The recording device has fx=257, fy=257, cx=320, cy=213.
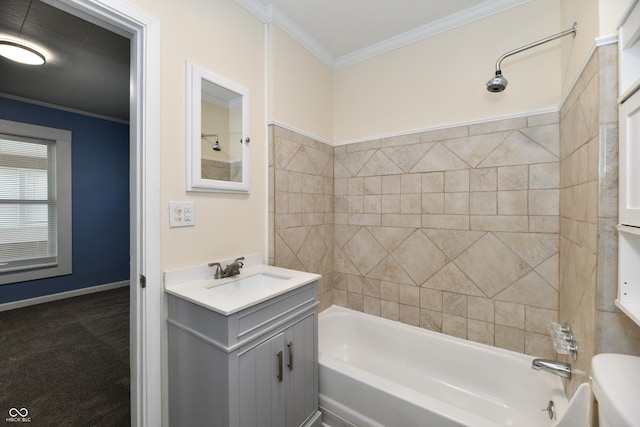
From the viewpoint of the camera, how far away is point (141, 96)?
122cm

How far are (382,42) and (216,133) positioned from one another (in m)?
1.57

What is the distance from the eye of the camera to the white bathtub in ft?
4.03

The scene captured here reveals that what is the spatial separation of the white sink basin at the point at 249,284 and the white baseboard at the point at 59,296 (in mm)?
3600

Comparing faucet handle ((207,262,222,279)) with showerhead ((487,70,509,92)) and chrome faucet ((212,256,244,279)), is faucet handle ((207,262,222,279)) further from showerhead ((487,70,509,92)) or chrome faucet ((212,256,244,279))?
showerhead ((487,70,509,92))

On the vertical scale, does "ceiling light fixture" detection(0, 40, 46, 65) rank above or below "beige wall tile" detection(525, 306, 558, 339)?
above

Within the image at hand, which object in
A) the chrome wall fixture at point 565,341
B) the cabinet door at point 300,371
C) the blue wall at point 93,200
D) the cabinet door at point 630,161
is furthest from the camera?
the blue wall at point 93,200

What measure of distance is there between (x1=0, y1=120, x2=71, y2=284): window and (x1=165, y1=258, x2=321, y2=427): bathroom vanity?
343 centimetres

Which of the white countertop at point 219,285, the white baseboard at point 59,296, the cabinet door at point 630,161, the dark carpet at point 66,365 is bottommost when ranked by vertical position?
the dark carpet at point 66,365

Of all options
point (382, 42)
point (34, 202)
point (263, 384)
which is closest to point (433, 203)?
point (382, 42)

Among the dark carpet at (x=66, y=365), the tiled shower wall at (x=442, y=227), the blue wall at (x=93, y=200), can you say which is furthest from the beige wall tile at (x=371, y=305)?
the blue wall at (x=93, y=200)

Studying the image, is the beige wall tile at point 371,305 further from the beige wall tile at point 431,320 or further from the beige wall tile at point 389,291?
the beige wall tile at point 431,320

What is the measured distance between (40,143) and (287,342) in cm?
428

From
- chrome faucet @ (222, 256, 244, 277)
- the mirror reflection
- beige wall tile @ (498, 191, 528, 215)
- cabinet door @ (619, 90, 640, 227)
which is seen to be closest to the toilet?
cabinet door @ (619, 90, 640, 227)

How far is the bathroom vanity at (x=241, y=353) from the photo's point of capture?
3.42ft
